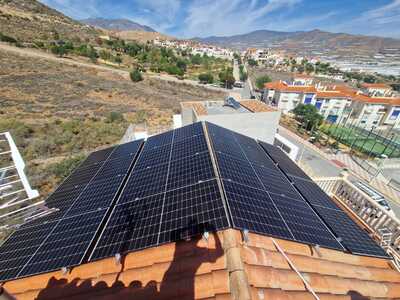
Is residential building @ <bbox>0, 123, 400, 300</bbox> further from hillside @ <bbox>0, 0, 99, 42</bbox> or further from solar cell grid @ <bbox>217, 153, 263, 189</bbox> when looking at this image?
hillside @ <bbox>0, 0, 99, 42</bbox>

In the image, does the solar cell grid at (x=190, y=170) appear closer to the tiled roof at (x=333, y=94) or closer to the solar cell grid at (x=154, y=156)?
the solar cell grid at (x=154, y=156)

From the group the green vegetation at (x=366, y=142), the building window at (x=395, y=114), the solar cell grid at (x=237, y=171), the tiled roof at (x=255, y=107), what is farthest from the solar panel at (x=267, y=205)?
the building window at (x=395, y=114)

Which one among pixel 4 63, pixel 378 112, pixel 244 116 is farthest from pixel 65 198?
pixel 378 112

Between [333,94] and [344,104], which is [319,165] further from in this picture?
[344,104]

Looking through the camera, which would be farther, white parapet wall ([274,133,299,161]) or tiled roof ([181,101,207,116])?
white parapet wall ([274,133,299,161])

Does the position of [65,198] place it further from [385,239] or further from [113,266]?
[385,239]

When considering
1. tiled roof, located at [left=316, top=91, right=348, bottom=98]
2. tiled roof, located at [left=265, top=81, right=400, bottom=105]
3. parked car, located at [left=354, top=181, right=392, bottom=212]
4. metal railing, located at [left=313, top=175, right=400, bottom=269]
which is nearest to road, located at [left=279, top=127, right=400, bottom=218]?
parked car, located at [left=354, top=181, right=392, bottom=212]
